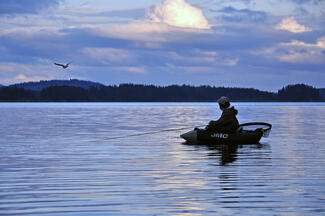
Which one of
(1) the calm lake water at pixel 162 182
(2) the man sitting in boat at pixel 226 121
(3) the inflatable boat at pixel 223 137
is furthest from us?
(3) the inflatable boat at pixel 223 137

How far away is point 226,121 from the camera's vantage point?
2361cm

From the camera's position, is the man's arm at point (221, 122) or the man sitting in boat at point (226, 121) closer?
the man sitting in boat at point (226, 121)

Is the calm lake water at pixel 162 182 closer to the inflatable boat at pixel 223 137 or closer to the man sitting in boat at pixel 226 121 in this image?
the man sitting in boat at pixel 226 121

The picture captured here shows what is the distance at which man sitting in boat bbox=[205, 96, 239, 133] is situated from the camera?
23.0m

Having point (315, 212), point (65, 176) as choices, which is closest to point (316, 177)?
point (315, 212)

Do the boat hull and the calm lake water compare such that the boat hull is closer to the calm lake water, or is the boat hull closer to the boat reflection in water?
the boat reflection in water

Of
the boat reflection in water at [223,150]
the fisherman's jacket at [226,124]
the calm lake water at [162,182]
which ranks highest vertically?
the fisherman's jacket at [226,124]

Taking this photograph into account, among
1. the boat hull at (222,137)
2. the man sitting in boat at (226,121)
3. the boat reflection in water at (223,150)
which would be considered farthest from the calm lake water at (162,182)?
the boat hull at (222,137)

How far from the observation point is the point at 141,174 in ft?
45.9

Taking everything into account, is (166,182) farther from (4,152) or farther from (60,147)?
(60,147)

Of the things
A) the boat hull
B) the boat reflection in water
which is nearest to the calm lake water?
the boat reflection in water

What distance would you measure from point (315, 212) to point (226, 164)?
24.3 ft

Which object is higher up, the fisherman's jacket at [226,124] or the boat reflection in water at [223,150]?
the fisherman's jacket at [226,124]

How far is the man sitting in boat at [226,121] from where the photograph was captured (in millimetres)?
23031
